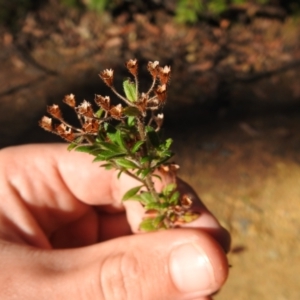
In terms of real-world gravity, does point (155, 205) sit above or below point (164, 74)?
below

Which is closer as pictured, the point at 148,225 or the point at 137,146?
the point at 137,146

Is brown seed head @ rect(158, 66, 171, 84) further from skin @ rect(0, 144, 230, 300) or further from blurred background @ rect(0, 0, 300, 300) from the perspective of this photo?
blurred background @ rect(0, 0, 300, 300)

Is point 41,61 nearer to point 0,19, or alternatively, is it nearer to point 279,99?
point 0,19

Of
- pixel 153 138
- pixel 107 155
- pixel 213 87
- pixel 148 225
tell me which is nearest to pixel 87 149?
pixel 107 155

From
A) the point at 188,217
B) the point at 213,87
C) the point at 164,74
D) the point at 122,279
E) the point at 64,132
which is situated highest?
the point at 164,74

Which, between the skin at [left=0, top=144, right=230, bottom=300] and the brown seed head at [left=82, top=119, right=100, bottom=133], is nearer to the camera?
the brown seed head at [left=82, top=119, right=100, bottom=133]

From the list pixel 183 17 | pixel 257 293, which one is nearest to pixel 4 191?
pixel 257 293

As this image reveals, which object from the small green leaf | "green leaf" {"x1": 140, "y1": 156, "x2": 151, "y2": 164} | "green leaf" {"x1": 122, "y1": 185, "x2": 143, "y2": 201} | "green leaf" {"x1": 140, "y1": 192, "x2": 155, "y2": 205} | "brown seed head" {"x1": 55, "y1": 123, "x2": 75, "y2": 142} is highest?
"brown seed head" {"x1": 55, "y1": 123, "x2": 75, "y2": 142}

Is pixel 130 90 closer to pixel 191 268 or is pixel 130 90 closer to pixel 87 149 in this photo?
pixel 87 149

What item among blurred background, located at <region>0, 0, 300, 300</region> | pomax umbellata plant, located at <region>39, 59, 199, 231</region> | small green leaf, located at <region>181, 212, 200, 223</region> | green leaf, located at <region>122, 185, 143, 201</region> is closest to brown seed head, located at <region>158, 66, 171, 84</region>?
pomax umbellata plant, located at <region>39, 59, 199, 231</region>
